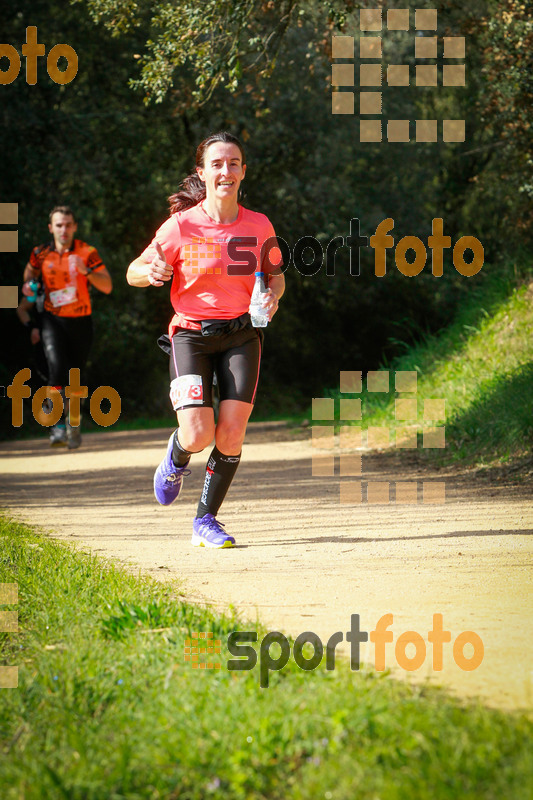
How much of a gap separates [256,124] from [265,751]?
1602cm

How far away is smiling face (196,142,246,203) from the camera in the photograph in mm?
5469

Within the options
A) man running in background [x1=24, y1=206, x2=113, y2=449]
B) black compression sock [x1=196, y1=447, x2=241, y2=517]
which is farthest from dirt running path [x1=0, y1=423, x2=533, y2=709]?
man running in background [x1=24, y1=206, x2=113, y2=449]

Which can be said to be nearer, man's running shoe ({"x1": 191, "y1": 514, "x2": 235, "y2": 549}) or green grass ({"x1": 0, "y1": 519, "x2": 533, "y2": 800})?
green grass ({"x1": 0, "y1": 519, "x2": 533, "y2": 800})

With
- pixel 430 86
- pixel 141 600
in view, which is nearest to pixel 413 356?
pixel 430 86

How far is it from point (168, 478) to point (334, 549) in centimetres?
115

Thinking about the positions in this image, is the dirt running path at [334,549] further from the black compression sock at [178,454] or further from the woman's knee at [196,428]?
the woman's knee at [196,428]

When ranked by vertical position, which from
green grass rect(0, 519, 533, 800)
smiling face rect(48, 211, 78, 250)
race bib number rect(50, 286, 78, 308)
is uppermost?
smiling face rect(48, 211, 78, 250)

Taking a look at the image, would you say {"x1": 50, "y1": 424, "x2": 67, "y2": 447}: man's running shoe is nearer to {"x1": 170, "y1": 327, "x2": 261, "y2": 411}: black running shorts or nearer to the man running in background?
the man running in background

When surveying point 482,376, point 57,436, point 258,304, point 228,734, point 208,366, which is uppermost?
point 258,304

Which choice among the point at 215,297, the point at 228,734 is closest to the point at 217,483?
the point at 215,297

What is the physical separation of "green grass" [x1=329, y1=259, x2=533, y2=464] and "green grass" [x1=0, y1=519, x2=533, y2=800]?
6240mm

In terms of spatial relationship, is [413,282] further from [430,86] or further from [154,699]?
[154,699]

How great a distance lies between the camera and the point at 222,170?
547 cm

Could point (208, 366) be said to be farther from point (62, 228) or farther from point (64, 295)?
point (64, 295)
